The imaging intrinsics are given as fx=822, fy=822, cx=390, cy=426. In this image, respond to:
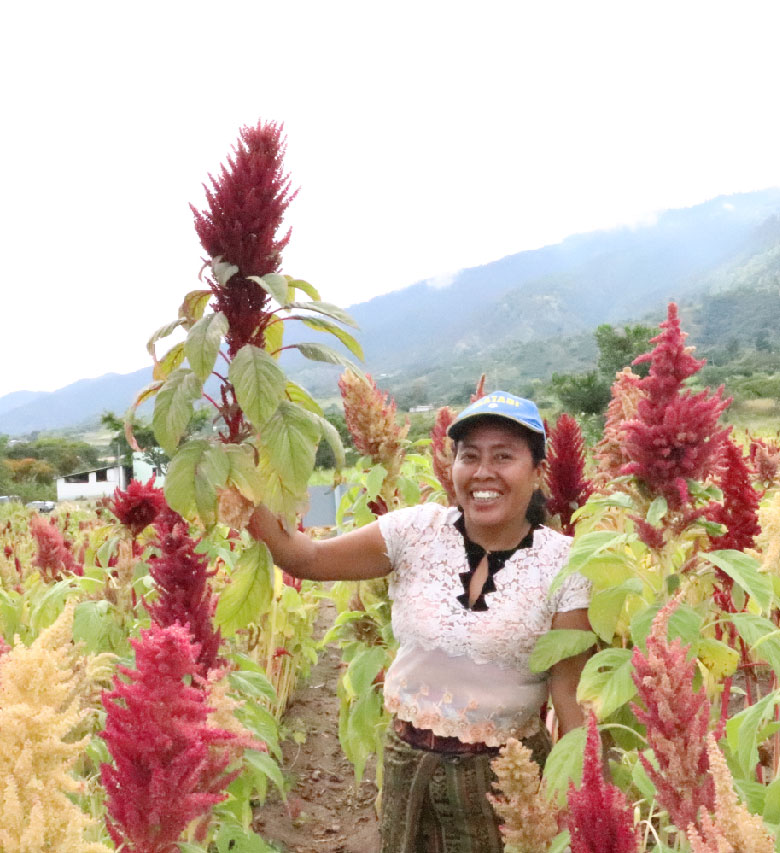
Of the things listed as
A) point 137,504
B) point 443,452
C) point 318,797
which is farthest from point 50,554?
point 443,452

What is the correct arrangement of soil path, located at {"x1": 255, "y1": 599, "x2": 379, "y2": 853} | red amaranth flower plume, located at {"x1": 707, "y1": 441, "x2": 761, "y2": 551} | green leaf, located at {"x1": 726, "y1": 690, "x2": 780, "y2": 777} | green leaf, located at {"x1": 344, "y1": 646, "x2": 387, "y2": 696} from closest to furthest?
green leaf, located at {"x1": 726, "y1": 690, "x2": 780, "y2": 777}
red amaranth flower plume, located at {"x1": 707, "y1": 441, "x2": 761, "y2": 551}
green leaf, located at {"x1": 344, "y1": 646, "x2": 387, "y2": 696}
soil path, located at {"x1": 255, "y1": 599, "x2": 379, "y2": 853}

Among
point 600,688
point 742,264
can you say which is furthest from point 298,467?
point 742,264

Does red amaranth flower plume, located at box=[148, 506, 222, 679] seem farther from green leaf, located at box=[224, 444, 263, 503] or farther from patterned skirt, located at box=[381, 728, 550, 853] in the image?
patterned skirt, located at box=[381, 728, 550, 853]

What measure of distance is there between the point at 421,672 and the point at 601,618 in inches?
21.8

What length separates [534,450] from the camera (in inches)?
91.5

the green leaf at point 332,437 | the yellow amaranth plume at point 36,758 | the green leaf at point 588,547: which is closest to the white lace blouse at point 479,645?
the green leaf at point 588,547

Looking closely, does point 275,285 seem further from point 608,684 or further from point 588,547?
point 608,684

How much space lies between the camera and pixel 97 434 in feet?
264

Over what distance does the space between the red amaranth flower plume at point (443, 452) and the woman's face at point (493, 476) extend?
529mm

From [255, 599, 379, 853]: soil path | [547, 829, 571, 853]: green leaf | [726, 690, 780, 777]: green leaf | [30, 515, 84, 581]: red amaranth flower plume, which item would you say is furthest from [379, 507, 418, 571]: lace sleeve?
[30, 515, 84, 581]: red amaranth flower plume

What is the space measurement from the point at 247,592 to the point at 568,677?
86cm

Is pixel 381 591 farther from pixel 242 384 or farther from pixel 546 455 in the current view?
pixel 242 384

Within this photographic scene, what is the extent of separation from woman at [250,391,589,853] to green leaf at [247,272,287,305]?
2.12 feet

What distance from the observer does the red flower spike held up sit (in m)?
1.65
